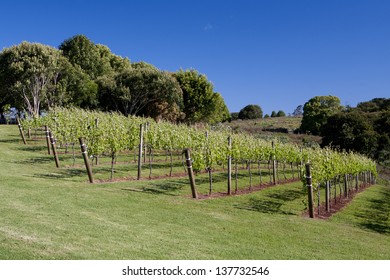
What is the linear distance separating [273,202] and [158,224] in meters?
7.52

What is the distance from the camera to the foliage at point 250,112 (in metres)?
95.9

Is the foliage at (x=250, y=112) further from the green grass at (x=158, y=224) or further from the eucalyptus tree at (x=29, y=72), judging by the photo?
the green grass at (x=158, y=224)

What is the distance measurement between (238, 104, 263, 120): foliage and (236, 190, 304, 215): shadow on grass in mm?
77691

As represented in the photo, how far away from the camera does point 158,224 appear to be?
30.0 feet

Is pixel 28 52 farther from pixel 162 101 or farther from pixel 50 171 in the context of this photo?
pixel 50 171

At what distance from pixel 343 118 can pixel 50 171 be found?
4384 cm

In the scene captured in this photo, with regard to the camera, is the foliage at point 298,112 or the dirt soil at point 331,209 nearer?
the dirt soil at point 331,209

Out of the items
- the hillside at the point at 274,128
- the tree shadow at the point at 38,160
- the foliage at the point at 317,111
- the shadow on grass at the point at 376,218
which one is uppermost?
the foliage at the point at 317,111

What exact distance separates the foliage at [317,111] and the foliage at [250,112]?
19932mm

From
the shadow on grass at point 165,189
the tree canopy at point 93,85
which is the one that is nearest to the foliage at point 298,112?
the tree canopy at point 93,85

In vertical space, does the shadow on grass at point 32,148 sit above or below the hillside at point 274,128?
below

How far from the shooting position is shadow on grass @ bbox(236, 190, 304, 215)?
1347cm

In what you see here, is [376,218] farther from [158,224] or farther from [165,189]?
[158,224]

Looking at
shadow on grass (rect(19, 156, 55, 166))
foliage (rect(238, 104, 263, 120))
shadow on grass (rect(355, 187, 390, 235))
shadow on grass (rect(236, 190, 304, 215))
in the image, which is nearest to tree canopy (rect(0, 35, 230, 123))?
shadow on grass (rect(19, 156, 55, 166))
